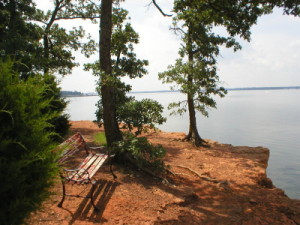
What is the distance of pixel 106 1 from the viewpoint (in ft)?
24.3

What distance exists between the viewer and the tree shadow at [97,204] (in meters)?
4.71

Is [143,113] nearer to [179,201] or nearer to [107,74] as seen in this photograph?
[107,74]

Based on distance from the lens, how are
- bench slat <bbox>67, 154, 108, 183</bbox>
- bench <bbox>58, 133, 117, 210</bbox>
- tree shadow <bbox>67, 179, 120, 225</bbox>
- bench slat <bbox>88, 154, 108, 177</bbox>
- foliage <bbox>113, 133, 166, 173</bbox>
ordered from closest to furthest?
tree shadow <bbox>67, 179, 120, 225</bbox> → bench <bbox>58, 133, 117, 210</bbox> → bench slat <bbox>67, 154, 108, 183</bbox> → bench slat <bbox>88, 154, 108, 177</bbox> → foliage <bbox>113, 133, 166, 173</bbox>

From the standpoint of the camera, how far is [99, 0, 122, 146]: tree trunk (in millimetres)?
7453

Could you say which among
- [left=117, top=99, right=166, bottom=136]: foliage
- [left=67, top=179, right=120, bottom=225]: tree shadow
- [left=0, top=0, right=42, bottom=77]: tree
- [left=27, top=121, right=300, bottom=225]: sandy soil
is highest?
[left=0, top=0, right=42, bottom=77]: tree

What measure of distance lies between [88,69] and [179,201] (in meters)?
5.17

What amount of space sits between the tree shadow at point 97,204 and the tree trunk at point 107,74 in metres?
1.85

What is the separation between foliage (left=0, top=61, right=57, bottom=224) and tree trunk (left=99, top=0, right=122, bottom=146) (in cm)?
461

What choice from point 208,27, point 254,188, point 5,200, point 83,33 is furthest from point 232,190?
point 83,33

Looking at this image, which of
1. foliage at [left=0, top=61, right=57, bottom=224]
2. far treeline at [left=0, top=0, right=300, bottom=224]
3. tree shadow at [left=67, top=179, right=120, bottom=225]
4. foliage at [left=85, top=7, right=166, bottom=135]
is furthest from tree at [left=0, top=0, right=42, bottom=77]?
foliage at [left=0, top=61, right=57, bottom=224]

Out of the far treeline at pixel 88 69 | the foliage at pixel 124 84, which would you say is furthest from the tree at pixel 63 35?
the foliage at pixel 124 84

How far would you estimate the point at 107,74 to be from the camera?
295 inches

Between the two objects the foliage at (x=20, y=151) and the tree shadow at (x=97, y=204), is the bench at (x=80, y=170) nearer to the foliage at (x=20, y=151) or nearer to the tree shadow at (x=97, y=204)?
the tree shadow at (x=97, y=204)

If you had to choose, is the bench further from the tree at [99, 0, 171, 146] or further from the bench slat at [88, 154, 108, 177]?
the tree at [99, 0, 171, 146]
